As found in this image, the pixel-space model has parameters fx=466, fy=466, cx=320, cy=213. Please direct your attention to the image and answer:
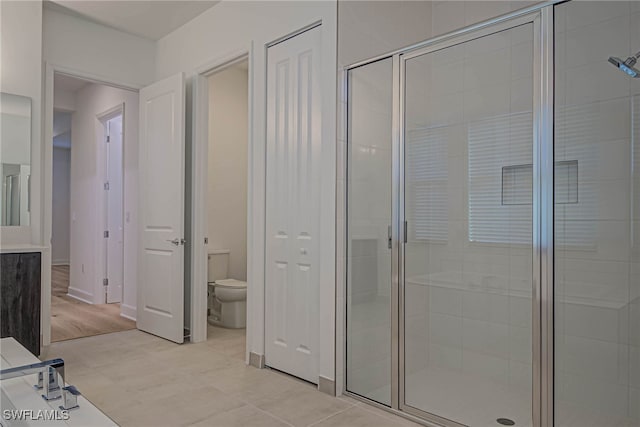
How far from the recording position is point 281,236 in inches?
129

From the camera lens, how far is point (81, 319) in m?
4.87

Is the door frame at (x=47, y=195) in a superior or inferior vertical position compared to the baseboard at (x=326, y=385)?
superior

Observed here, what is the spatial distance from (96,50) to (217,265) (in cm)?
238

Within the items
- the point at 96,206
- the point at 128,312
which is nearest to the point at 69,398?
the point at 128,312

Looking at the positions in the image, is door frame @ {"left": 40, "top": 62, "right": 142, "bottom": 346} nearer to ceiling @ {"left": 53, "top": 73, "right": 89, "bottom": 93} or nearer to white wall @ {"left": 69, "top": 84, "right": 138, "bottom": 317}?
white wall @ {"left": 69, "top": 84, "right": 138, "bottom": 317}

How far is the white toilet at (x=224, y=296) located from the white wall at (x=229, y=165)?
0.19 meters

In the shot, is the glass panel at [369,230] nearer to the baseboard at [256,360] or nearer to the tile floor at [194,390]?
the tile floor at [194,390]

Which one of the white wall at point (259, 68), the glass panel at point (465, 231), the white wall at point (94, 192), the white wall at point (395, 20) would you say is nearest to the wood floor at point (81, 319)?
the white wall at point (94, 192)

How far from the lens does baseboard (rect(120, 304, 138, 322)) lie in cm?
495

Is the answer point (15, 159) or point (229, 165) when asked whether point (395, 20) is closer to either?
point (229, 165)

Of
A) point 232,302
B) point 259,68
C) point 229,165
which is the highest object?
point 259,68

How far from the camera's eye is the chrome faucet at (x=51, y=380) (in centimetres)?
122

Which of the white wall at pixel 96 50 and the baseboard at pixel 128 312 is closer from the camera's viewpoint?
the white wall at pixel 96 50

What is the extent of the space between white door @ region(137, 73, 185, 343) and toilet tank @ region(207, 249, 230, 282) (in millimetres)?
738
